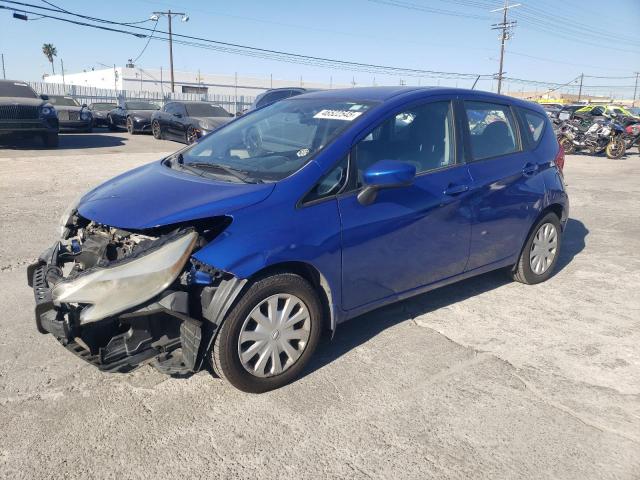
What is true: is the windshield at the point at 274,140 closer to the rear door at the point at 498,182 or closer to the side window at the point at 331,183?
the side window at the point at 331,183

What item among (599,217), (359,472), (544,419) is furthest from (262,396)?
(599,217)

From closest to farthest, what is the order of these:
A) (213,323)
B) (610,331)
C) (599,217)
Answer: (213,323) < (610,331) < (599,217)

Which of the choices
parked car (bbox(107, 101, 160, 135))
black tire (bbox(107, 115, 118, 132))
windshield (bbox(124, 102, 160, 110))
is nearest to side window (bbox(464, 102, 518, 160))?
parked car (bbox(107, 101, 160, 135))

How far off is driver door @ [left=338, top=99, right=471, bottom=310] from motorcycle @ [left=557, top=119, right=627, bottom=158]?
16036 mm

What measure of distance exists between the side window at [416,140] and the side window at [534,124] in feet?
3.83

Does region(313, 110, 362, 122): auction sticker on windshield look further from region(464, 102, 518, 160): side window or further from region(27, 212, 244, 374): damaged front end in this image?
region(27, 212, 244, 374): damaged front end

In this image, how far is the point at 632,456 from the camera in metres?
2.50

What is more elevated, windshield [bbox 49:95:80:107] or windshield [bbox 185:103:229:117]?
windshield [bbox 49:95:80:107]

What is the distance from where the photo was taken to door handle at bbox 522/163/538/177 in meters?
4.36

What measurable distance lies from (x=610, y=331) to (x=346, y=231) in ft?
7.66

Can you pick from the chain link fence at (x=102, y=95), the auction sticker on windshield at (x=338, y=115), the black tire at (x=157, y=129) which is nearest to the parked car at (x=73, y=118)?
the black tire at (x=157, y=129)

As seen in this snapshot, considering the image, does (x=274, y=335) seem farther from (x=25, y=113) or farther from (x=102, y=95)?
(x=102, y=95)

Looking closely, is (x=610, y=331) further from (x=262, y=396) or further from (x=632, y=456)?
(x=262, y=396)

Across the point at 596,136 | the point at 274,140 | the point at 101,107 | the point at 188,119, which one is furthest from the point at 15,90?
the point at 596,136
